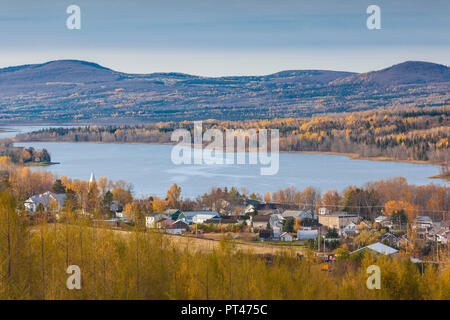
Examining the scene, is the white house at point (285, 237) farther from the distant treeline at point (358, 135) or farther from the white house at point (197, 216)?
the distant treeline at point (358, 135)

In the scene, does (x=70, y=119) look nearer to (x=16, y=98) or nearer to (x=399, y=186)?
(x=16, y=98)

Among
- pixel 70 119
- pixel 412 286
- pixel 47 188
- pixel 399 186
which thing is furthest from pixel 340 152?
pixel 70 119

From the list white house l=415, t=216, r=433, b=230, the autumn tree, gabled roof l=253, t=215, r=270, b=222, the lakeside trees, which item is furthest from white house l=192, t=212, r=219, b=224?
the lakeside trees

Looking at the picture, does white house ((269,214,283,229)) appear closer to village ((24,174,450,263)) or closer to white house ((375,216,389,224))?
village ((24,174,450,263))

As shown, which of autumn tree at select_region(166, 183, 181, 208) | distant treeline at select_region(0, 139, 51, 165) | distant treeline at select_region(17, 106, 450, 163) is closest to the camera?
autumn tree at select_region(166, 183, 181, 208)

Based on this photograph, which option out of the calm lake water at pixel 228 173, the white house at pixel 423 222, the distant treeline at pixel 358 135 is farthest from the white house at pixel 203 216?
the distant treeline at pixel 358 135

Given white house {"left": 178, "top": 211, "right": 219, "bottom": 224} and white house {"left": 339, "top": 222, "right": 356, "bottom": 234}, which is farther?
white house {"left": 178, "top": 211, "right": 219, "bottom": 224}
